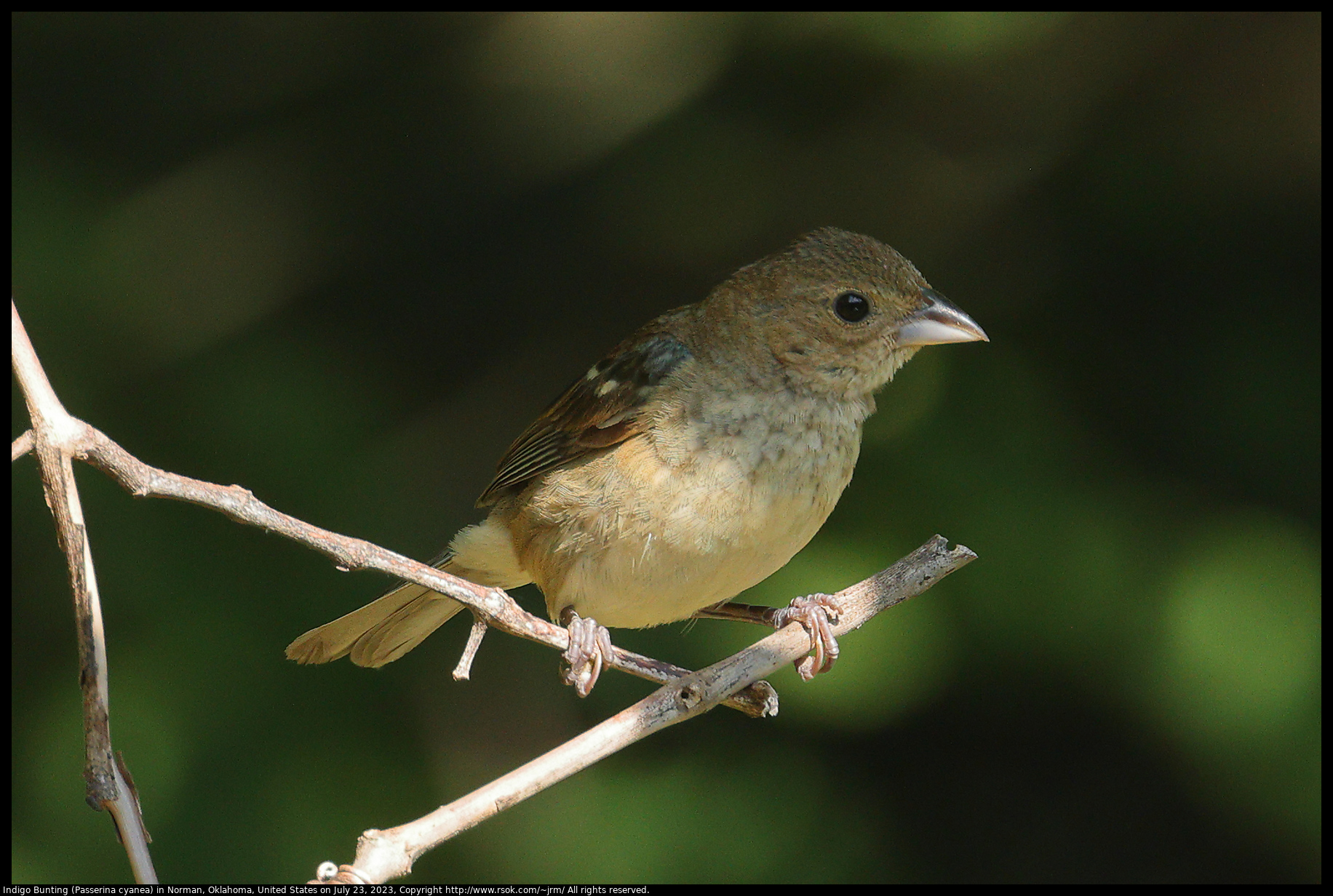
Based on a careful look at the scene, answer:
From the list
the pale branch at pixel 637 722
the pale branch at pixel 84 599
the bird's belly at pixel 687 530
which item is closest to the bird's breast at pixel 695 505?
the bird's belly at pixel 687 530

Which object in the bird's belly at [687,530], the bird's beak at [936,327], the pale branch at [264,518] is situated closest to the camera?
the pale branch at [264,518]

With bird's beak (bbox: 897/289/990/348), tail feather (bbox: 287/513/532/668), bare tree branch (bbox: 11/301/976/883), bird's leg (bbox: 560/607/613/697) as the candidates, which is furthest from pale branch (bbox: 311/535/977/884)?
tail feather (bbox: 287/513/532/668)

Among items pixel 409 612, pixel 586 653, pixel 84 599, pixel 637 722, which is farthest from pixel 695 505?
pixel 84 599

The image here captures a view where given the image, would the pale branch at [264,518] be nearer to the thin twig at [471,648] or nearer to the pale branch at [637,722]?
the thin twig at [471,648]

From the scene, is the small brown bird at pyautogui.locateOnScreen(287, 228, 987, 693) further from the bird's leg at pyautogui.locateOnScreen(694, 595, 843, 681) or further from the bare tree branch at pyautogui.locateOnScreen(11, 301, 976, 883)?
the bare tree branch at pyautogui.locateOnScreen(11, 301, 976, 883)

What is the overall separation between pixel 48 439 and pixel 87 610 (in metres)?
0.27

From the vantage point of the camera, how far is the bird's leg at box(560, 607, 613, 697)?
2.52 metres

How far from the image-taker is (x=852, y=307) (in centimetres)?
271

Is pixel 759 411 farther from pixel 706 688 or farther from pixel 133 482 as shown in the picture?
pixel 133 482

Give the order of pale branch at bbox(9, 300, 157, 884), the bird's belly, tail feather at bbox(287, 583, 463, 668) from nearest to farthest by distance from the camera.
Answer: pale branch at bbox(9, 300, 157, 884) < the bird's belly < tail feather at bbox(287, 583, 463, 668)

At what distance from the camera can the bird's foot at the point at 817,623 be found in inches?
106

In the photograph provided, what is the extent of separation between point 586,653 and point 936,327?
3.65ft

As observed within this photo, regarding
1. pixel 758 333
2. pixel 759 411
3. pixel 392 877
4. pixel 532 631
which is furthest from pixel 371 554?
pixel 758 333

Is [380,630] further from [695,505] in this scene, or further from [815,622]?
[815,622]
